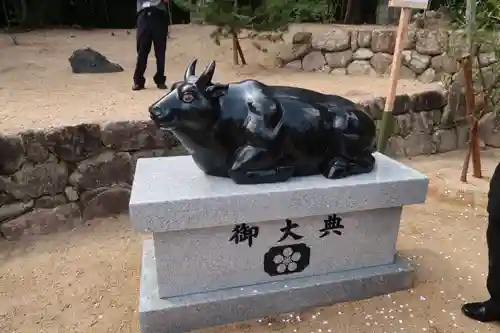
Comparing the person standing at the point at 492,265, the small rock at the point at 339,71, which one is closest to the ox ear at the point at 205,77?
the person standing at the point at 492,265

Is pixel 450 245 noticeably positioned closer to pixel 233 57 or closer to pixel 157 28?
pixel 157 28

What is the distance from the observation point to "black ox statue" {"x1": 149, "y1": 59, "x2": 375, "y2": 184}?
2.20 m

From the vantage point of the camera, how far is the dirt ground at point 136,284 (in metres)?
2.45

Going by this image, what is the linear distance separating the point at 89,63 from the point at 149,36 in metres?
1.58

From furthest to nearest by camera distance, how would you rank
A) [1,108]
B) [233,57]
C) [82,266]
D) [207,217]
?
[233,57]
[1,108]
[82,266]
[207,217]

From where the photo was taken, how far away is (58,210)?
3760 mm

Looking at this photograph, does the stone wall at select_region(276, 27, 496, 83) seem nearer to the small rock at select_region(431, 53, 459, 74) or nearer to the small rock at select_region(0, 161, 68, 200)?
the small rock at select_region(431, 53, 459, 74)

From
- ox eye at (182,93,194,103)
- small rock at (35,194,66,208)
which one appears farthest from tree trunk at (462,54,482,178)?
small rock at (35,194,66,208)

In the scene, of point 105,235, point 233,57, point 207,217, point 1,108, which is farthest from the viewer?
point 233,57

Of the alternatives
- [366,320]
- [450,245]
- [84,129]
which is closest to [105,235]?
[84,129]

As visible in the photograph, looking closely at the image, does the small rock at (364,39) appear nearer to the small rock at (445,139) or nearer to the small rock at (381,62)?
the small rock at (381,62)

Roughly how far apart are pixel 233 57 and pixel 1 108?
450 cm

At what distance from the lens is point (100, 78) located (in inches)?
251

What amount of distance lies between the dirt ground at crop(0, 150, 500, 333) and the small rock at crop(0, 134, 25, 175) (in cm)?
62
